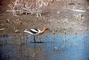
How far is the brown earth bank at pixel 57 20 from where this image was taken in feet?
6.65

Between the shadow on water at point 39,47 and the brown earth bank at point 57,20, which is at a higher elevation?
the brown earth bank at point 57,20

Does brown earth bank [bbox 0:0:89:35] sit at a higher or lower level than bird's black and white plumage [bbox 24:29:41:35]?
higher

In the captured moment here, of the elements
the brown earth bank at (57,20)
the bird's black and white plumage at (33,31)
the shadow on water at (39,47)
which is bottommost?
the shadow on water at (39,47)

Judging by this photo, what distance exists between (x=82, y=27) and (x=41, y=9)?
49 centimetres

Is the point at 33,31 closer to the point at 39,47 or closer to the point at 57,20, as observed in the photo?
the point at 39,47

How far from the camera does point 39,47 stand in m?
2.03

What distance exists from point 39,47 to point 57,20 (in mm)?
353

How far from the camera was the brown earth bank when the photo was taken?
6.65ft

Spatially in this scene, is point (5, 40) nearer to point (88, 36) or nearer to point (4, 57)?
point (4, 57)

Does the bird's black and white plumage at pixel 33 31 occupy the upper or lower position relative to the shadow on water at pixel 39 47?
upper

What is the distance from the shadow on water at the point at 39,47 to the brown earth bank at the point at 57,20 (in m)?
0.07

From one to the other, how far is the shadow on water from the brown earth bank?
69mm

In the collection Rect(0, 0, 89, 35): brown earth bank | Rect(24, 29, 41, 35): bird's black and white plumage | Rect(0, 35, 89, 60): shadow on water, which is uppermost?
Rect(0, 0, 89, 35): brown earth bank

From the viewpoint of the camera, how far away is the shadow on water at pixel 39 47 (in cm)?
202
